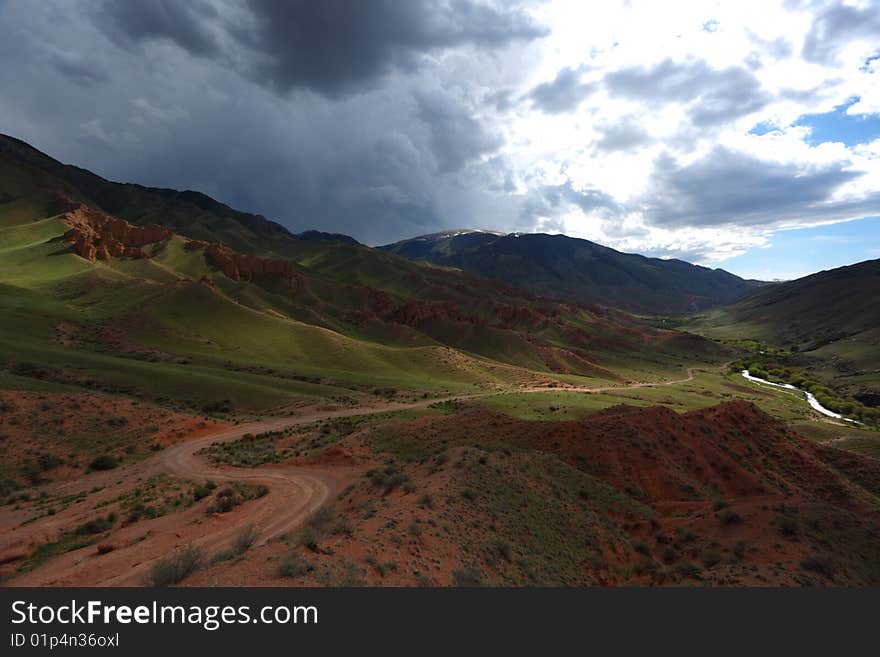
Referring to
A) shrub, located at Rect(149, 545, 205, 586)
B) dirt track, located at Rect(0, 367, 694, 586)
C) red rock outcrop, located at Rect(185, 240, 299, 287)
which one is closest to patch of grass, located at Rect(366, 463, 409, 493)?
dirt track, located at Rect(0, 367, 694, 586)

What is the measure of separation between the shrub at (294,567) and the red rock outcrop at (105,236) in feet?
432

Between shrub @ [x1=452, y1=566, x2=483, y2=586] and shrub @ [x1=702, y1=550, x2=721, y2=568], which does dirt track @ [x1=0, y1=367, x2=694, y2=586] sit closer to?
shrub @ [x1=452, y1=566, x2=483, y2=586]

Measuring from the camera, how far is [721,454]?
3400cm

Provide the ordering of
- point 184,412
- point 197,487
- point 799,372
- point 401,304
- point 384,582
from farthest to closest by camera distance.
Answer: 1. point 401,304
2. point 799,372
3. point 184,412
4. point 197,487
5. point 384,582

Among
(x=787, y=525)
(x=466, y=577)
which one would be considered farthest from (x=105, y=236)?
(x=787, y=525)

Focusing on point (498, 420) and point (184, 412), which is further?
point (184, 412)

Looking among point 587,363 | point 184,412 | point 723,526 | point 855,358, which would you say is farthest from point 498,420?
point 855,358

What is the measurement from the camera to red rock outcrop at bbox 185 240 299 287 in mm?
139750

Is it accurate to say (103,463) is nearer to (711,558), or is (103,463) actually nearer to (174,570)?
(174,570)

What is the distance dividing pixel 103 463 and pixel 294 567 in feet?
95.3

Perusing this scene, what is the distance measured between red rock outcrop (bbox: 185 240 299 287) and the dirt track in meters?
113

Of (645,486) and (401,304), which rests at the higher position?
(401,304)

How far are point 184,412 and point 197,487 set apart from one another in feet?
72.9

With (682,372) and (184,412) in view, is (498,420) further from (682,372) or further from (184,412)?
(682,372)
